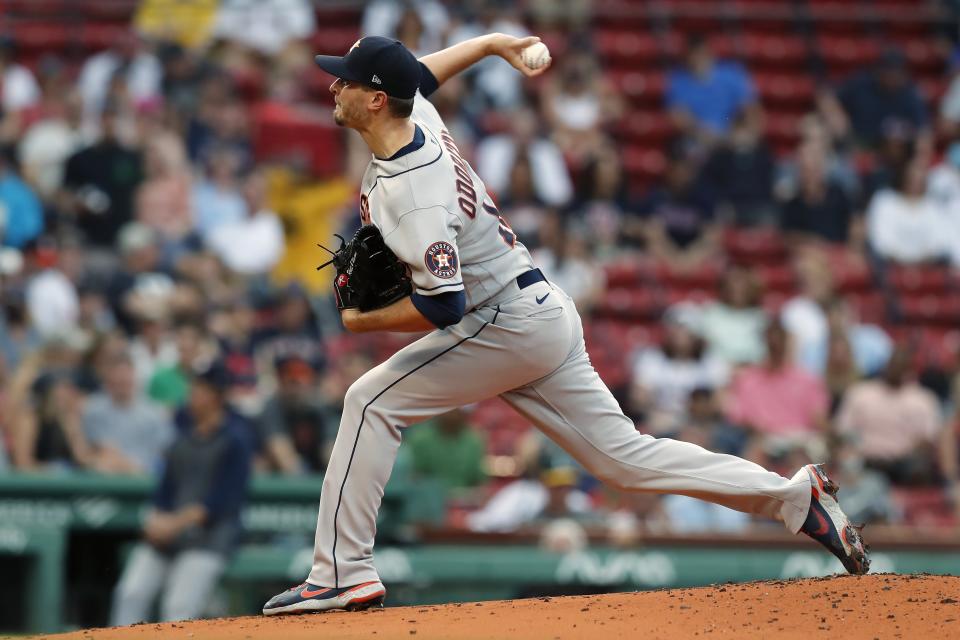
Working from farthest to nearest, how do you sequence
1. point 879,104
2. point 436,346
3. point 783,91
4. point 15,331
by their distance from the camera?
point 783,91 → point 879,104 → point 15,331 → point 436,346

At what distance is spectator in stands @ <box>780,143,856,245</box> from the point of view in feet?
41.9

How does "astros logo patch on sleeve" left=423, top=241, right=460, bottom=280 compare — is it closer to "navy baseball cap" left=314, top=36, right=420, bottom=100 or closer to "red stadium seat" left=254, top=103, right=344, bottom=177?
"navy baseball cap" left=314, top=36, right=420, bottom=100

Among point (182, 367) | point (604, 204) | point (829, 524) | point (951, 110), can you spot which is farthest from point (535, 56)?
point (951, 110)

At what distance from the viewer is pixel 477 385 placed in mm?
5266

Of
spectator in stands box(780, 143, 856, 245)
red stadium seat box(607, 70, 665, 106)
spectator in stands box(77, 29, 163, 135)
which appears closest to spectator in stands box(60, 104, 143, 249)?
spectator in stands box(77, 29, 163, 135)

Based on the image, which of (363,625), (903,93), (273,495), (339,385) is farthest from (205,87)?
(363,625)

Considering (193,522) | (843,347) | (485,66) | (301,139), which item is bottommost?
(193,522)

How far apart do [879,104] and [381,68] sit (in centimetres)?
968

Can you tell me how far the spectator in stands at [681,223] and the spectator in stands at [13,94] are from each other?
477 centimetres

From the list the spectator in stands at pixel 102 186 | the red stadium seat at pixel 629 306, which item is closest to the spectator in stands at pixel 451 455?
the red stadium seat at pixel 629 306

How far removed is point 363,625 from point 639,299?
702 cm

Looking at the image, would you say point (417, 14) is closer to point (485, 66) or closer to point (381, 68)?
point (485, 66)

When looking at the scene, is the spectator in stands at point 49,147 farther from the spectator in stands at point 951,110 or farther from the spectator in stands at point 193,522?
the spectator in stands at point 951,110

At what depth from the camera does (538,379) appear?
534 centimetres
